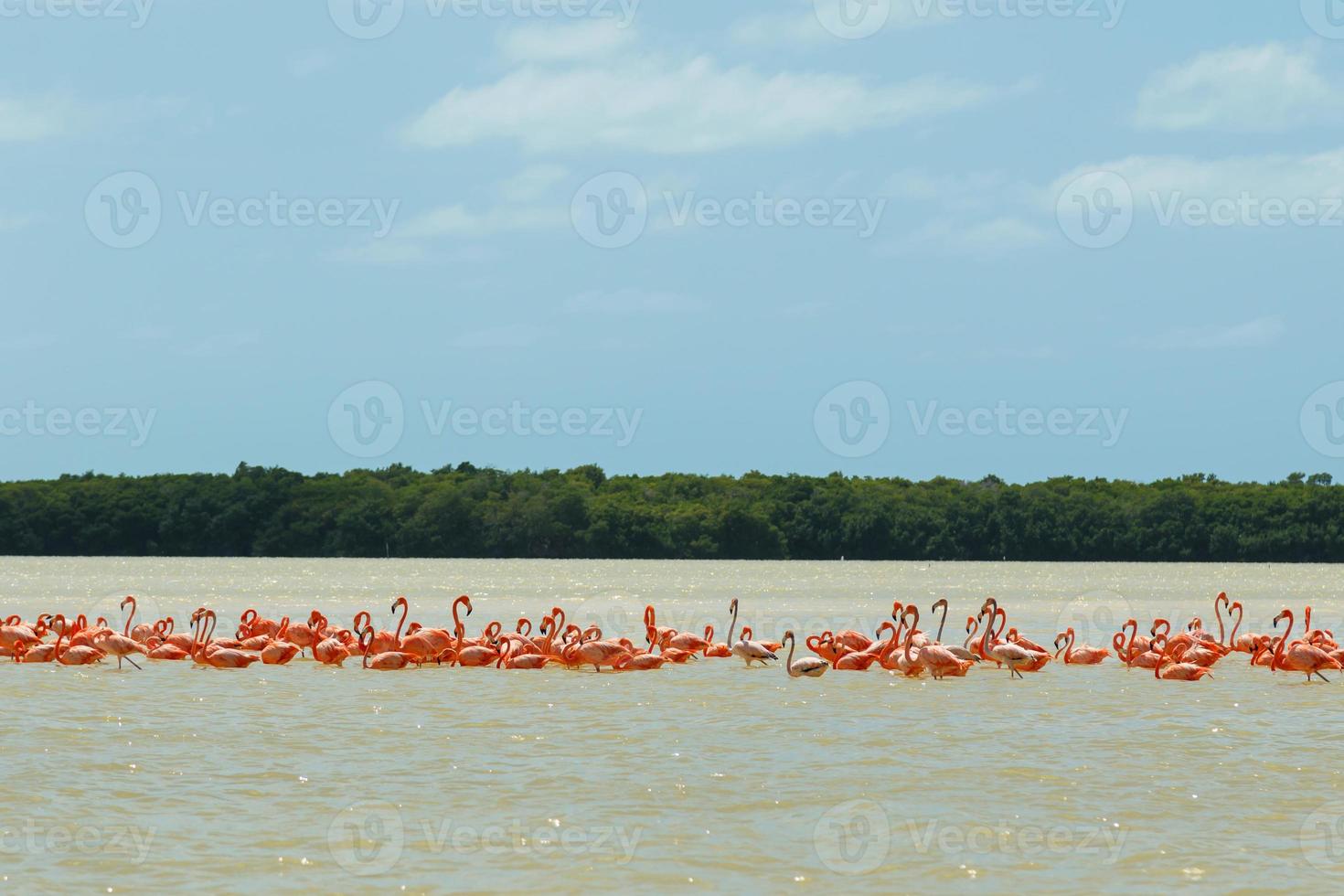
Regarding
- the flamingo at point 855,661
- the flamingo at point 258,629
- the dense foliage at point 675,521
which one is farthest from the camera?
the dense foliage at point 675,521

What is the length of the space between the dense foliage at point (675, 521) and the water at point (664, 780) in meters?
83.1

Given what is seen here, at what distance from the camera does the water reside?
982 cm

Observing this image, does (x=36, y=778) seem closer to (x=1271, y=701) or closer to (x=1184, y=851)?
(x=1184, y=851)

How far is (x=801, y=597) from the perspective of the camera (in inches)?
2121

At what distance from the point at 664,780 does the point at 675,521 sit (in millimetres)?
95567

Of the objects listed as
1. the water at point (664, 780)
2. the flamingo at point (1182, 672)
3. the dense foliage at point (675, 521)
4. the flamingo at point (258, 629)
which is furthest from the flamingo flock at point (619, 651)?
the dense foliage at point (675, 521)

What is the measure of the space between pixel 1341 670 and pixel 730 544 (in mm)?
87035

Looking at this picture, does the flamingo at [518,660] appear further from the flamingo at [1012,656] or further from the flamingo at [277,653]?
the flamingo at [1012,656]

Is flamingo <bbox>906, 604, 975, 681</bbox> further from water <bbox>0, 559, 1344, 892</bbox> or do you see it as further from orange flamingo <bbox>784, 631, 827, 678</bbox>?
orange flamingo <bbox>784, 631, 827, 678</bbox>

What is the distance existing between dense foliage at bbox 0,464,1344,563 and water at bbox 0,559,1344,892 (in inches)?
3272

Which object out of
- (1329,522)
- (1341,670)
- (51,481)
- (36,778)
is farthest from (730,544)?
(36,778)

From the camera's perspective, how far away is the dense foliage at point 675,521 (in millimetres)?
102750

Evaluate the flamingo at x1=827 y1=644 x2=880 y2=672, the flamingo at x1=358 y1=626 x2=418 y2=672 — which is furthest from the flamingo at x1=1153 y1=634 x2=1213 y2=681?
the flamingo at x1=358 y1=626 x2=418 y2=672

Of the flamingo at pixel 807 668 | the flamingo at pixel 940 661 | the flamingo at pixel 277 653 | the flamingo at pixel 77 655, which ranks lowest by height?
the flamingo at pixel 77 655
